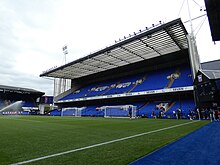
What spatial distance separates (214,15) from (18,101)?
64.3m

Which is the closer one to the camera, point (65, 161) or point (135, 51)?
point (65, 161)

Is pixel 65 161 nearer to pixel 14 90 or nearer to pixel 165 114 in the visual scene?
pixel 165 114

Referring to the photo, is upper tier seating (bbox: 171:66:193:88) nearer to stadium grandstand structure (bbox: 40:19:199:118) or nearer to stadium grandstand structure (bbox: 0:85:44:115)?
stadium grandstand structure (bbox: 40:19:199:118)

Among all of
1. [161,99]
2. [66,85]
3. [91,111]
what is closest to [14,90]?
[66,85]

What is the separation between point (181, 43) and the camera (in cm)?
2598

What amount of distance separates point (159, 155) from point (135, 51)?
Answer: 86.3 feet

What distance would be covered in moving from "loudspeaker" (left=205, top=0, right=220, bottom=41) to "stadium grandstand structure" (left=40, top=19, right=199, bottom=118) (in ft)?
50.0

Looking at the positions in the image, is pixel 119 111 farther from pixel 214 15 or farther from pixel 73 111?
pixel 214 15

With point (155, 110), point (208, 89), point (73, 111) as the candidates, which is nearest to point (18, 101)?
point (73, 111)

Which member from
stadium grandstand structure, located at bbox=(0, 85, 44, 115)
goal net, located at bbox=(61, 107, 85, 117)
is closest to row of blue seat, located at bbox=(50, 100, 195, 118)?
goal net, located at bbox=(61, 107, 85, 117)

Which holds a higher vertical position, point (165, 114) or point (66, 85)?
point (66, 85)

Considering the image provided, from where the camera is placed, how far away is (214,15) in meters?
5.36

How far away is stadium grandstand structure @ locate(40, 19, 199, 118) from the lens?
23.7m

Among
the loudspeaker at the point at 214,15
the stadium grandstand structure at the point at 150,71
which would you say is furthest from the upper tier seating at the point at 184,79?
the loudspeaker at the point at 214,15
